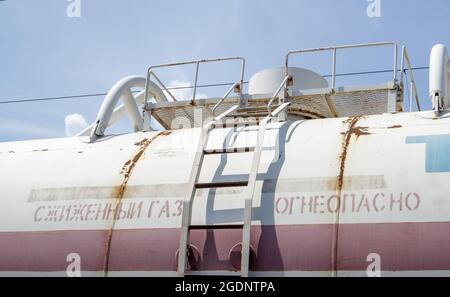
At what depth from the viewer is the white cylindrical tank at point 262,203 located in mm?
5613

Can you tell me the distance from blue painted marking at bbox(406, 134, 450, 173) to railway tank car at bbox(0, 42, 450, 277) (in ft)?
0.04

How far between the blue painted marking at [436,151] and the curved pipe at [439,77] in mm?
694

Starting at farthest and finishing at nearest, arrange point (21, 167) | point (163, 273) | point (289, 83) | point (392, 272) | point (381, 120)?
point (289, 83) < point (21, 167) < point (381, 120) < point (163, 273) < point (392, 272)

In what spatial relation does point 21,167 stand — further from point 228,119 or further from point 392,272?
point 392,272

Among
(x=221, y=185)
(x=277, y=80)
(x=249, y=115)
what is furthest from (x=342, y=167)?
(x=277, y=80)

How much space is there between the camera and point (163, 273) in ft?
20.1

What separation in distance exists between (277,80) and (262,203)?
155 inches

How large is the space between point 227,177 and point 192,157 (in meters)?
0.61

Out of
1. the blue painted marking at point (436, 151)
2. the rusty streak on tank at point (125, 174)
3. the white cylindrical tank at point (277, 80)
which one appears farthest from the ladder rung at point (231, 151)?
the white cylindrical tank at point (277, 80)

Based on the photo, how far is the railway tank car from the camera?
18.5ft

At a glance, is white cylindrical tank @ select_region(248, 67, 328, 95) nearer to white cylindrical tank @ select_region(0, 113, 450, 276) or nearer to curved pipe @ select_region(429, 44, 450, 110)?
white cylindrical tank @ select_region(0, 113, 450, 276)

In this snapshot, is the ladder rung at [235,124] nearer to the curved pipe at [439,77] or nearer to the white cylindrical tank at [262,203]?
the white cylindrical tank at [262,203]

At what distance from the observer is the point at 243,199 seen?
6219 millimetres
